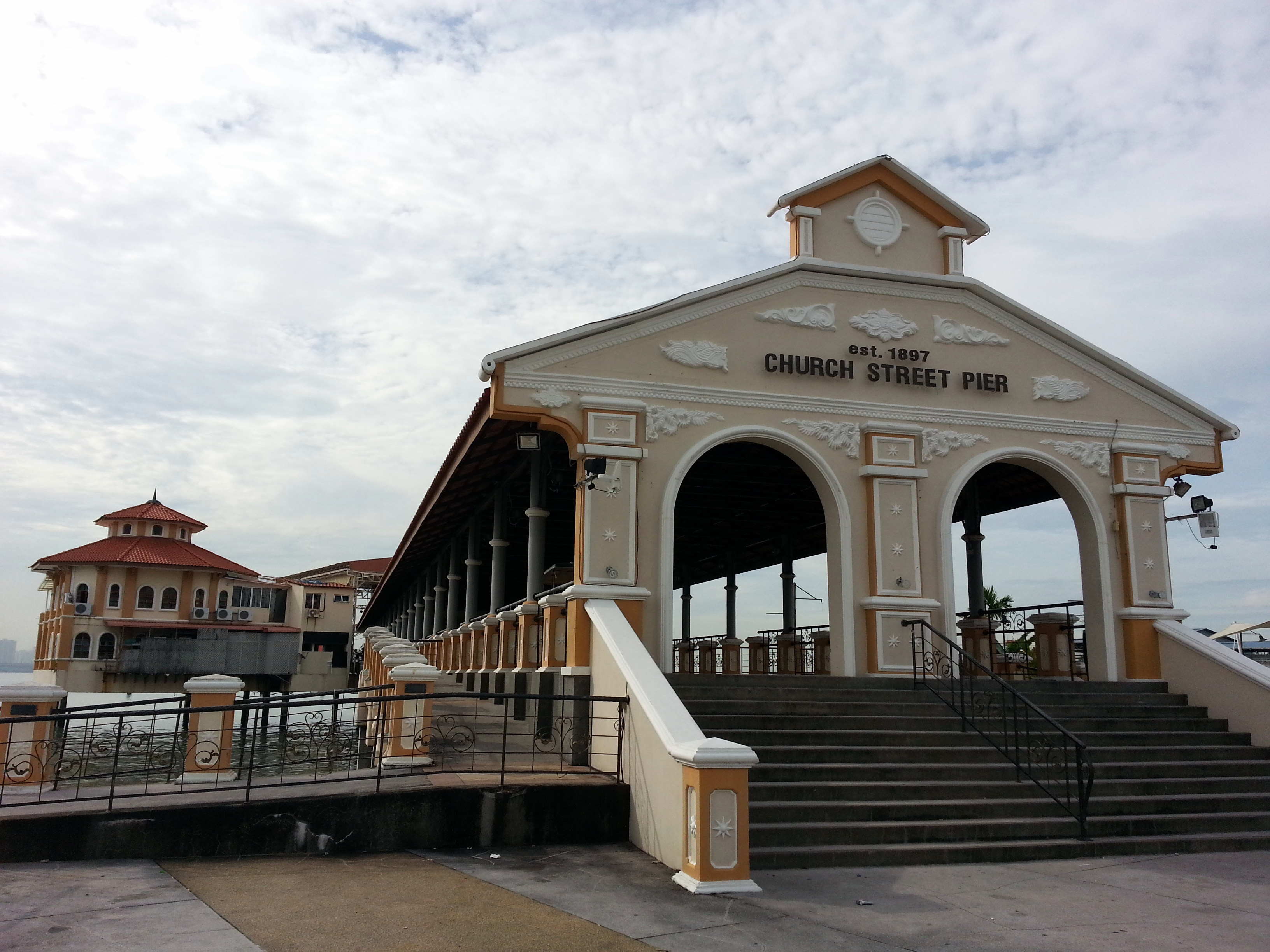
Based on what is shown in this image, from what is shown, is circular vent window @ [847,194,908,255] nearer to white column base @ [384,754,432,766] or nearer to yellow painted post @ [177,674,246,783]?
white column base @ [384,754,432,766]

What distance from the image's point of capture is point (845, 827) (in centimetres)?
779

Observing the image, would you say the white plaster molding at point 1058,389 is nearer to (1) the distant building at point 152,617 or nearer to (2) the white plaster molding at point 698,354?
(2) the white plaster molding at point 698,354

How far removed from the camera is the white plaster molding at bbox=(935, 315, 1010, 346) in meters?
12.9

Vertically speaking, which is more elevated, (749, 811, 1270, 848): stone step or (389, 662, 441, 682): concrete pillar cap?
(389, 662, 441, 682): concrete pillar cap

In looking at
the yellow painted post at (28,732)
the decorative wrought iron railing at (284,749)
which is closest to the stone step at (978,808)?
the decorative wrought iron railing at (284,749)

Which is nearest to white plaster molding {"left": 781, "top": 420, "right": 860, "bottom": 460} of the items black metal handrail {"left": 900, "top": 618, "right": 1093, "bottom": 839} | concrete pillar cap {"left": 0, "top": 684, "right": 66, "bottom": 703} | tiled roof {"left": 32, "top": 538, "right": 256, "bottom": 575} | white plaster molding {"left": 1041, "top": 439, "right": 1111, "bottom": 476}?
black metal handrail {"left": 900, "top": 618, "right": 1093, "bottom": 839}

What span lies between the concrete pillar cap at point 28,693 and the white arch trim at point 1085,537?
966cm

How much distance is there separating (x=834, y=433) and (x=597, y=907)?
7240 mm

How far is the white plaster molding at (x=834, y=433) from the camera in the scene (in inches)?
475

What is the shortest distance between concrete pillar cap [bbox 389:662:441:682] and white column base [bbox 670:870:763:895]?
3.47m

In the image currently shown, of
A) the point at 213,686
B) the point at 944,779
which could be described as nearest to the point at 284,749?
the point at 213,686

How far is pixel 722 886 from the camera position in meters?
6.62

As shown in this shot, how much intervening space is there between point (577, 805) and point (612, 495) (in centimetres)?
390

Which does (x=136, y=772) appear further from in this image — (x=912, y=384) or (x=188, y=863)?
(x=912, y=384)
